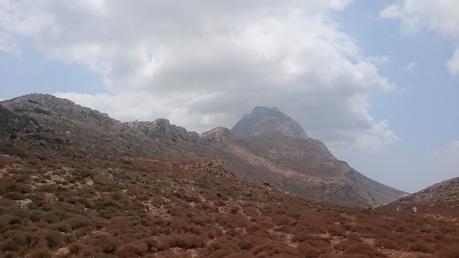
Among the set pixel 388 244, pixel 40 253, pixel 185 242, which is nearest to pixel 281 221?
pixel 388 244

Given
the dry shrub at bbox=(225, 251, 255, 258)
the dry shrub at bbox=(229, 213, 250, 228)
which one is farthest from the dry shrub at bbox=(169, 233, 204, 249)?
the dry shrub at bbox=(229, 213, 250, 228)

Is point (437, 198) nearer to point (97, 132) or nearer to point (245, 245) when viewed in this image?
point (245, 245)

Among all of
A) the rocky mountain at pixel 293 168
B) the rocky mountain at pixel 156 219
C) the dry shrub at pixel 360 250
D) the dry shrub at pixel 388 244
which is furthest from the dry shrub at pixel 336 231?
the rocky mountain at pixel 293 168

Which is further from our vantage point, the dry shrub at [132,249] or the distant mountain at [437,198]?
the distant mountain at [437,198]

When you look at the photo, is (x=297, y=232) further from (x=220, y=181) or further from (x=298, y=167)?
(x=298, y=167)

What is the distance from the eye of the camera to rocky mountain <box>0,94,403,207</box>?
2627 inches

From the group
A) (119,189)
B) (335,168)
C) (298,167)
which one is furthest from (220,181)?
(335,168)

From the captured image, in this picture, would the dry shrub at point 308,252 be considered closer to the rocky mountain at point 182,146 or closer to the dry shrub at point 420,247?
the dry shrub at point 420,247

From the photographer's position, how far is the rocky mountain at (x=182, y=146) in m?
66.7

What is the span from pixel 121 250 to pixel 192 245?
13.5ft

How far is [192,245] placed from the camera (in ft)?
71.5

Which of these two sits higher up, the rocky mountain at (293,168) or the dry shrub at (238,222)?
the rocky mountain at (293,168)

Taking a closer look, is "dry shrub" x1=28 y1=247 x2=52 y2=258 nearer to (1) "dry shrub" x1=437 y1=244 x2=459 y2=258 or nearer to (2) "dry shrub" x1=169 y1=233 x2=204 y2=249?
(2) "dry shrub" x1=169 y1=233 x2=204 y2=249

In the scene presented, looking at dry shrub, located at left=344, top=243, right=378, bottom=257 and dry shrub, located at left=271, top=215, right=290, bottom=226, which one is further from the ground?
dry shrub, located at left=271, top=215, right=290, bottom=226
